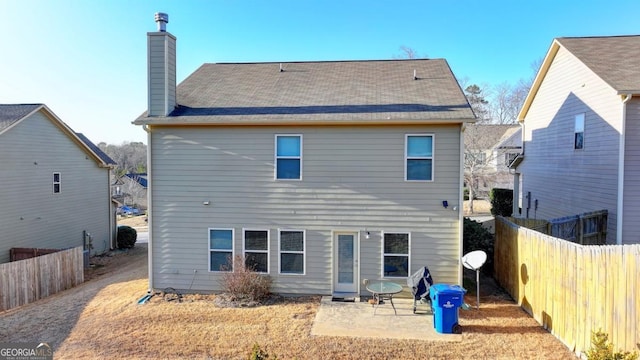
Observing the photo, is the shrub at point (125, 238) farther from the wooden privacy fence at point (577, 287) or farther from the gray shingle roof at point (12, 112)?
the wooden privacy fence at point (577, 287)

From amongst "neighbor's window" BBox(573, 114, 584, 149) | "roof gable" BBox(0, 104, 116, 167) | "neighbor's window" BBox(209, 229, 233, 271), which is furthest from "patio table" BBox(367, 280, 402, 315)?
"roof gable" BBox(0, 104, 116, 167)

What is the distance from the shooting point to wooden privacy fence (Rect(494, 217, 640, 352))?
17.7 feet

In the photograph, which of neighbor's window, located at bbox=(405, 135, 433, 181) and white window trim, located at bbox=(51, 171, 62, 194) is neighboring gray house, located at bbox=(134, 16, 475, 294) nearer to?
neighbor's window, located at bbox=(405, 135, 433, 181)

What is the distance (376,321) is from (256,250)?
379cm

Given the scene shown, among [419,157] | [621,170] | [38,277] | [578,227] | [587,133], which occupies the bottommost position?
[38,277]

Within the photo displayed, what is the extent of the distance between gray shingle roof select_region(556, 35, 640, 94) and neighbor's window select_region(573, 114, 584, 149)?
5.59 ft

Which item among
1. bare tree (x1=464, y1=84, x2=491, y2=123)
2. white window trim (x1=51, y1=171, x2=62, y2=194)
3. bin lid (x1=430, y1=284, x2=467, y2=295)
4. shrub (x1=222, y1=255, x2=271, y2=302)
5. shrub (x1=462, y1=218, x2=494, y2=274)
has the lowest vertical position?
shrub (x1=222, y1=255, x2=271, y2=302)

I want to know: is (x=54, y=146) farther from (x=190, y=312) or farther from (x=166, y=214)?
(x=190, y=312)

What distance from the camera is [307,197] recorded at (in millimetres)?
10023

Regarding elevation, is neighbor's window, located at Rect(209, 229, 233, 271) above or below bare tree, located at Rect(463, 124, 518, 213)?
below

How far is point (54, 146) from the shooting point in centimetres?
1691

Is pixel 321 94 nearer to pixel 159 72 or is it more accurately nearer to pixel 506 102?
pixel 159 72

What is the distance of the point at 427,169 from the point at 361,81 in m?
4.09

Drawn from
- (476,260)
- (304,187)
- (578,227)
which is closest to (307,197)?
(304,187)
